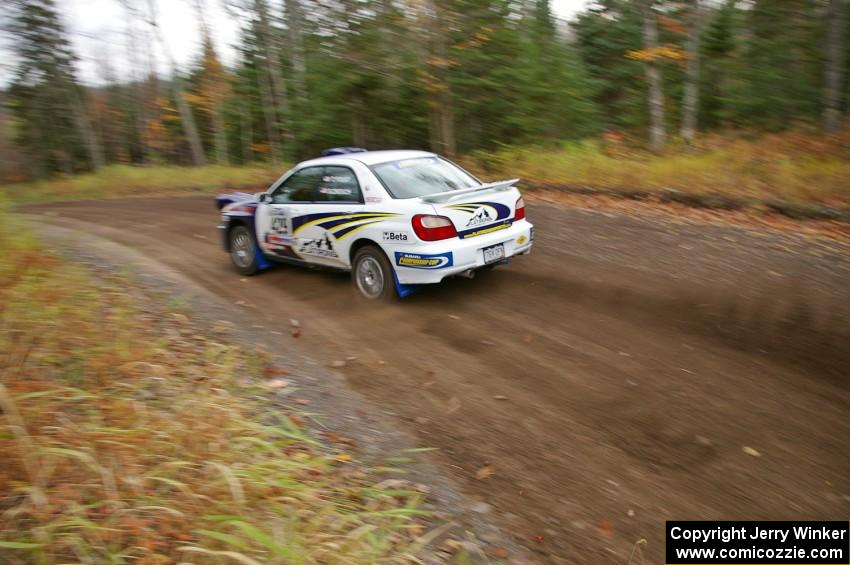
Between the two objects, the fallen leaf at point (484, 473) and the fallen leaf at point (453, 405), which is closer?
the fallen leaf at point (484, 473)

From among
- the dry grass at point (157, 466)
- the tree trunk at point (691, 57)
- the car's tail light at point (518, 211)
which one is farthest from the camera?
the tree trunk at point (691, 57)

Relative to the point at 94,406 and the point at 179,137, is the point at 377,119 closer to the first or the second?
the point at 94,406

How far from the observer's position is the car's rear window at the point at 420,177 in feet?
23.6

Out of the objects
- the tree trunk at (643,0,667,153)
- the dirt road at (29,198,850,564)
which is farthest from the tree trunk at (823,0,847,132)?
the dirt road at (29,198,850,564)

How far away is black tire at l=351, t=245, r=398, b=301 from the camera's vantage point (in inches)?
284

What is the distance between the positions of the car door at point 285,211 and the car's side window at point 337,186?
0.13 m

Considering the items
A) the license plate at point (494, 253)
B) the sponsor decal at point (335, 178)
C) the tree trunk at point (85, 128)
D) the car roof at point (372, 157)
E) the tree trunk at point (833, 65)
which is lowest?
the license plate at point (494, 253)

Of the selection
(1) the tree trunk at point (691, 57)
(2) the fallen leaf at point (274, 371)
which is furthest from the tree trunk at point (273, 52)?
(2) the fallen leaf at point (274, 371)

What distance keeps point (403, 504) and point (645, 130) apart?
21869 millimetres

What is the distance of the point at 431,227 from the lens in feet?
21.9

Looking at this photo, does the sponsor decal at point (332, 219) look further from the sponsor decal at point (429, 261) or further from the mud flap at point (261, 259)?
the mud flap at point (261, 259)

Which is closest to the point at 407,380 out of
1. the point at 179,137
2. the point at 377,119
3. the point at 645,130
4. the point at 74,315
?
the point at 74,315

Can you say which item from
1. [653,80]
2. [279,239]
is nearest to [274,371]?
[279,239]

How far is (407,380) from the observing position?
17.8ft
